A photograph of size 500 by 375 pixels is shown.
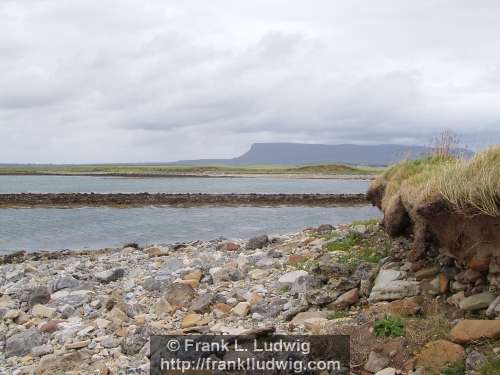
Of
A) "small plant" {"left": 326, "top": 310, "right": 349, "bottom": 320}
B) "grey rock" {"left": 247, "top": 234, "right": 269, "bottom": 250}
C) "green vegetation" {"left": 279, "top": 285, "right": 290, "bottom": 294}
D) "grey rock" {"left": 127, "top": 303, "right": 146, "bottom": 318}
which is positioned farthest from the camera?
"grey rock" {"left": 247, "top": 234, "right": 269, "bottom": 250}

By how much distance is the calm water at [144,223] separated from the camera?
22500 mm

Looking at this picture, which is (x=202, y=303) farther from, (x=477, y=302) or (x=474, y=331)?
(x=474, y=331)

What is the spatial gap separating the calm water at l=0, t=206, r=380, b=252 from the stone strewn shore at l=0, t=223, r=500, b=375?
390 inches

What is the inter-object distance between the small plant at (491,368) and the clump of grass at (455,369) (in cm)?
22

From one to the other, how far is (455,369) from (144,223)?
2458cm

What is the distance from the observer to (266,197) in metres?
43.6

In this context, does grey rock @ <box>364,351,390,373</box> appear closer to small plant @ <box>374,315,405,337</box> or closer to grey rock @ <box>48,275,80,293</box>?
small plant @ <box>374,315,405,337</box>

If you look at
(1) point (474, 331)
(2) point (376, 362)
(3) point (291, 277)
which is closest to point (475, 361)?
(1) point (474, 331)

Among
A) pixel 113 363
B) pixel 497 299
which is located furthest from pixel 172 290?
pixel 497 299

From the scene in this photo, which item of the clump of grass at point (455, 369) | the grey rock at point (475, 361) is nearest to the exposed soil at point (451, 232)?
the grey rock at point (475, 361)

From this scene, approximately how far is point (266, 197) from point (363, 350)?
124ft

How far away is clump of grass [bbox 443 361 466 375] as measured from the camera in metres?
5.09

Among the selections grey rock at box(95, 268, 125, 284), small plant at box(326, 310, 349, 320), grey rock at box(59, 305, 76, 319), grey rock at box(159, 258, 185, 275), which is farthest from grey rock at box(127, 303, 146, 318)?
small plant at box(326, 310, 349, 320)

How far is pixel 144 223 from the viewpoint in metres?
28.3
